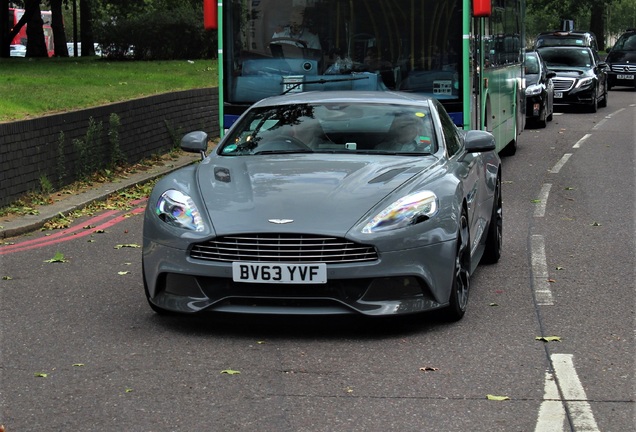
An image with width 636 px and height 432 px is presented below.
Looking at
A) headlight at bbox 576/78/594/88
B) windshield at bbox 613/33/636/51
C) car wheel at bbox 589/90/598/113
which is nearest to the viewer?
headlight at bbox 576/78/594/88

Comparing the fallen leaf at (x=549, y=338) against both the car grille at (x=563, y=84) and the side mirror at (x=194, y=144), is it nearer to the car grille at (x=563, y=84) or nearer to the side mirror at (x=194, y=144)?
the side mirror at (x=194, y=144)

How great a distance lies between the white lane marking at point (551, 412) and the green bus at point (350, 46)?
825 cm

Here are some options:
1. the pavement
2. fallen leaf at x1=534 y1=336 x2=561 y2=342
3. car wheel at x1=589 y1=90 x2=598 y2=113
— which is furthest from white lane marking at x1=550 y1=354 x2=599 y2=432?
car wheel at x1=589 y1=90 x2=598 y2=113

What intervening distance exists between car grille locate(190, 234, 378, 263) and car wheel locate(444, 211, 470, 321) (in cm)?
71

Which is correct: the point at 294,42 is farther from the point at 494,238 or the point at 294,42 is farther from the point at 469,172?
the point at 469,172

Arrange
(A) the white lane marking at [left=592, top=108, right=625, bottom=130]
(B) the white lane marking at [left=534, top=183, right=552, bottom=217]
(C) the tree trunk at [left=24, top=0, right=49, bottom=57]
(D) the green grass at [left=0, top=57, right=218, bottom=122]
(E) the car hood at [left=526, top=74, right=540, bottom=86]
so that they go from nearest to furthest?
(B) the white lane marking at [left=534, top=183, right=552, bottom=217]
(D) the green grass at [left=0, top=57, right=218, bottom=122]
(E) the car hood at [left=526, top=74, right=540, bottom=86]
(A) the white lane marking at [left=592, top=108, right=625, bottom=130]
(C) the tree trunk at [left=24, top=0, right=49, bottom=57]

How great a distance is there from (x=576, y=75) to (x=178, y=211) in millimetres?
25766

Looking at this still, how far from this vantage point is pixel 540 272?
9.68 m

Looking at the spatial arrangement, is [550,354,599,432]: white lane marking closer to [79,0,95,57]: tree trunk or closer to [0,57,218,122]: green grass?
[0,57,218,122]: green grass

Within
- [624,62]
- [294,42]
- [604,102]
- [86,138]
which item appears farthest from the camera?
[624,62]

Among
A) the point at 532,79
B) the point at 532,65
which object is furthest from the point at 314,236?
the point at 532,65

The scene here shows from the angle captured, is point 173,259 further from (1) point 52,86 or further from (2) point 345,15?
(1) point 52,86

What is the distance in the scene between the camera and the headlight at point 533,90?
86.8 feet

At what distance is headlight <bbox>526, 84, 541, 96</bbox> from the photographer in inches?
1042
